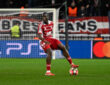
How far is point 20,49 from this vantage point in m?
20.5

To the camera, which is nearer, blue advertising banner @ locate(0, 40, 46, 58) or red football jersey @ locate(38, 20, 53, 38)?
red football jersey @ locate(38, 20, 53, 38)

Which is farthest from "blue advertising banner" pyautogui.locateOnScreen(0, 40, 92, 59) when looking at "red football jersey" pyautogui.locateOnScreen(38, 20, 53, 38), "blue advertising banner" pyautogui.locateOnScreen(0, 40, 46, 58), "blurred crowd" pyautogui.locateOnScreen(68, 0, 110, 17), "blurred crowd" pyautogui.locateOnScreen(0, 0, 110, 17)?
"red football jersey" pyautogui.locateOnScreen(38, 20, 53, 38)

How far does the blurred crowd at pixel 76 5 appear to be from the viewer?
75.0 ft

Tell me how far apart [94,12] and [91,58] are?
304 centimetres

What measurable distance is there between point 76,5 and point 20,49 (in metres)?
4.69

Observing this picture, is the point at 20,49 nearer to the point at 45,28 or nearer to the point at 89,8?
the point at 89,8

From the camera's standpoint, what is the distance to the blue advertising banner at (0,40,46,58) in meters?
20.5

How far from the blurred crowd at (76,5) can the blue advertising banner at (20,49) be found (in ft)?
7.11

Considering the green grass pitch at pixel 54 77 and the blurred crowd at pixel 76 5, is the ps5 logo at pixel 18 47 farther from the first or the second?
the green grass pitch at pixel 54 77

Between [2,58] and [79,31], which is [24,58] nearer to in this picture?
[2,58]

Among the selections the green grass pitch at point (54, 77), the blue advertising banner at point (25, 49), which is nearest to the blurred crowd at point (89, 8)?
the blue advertising banner at point (25, 49)

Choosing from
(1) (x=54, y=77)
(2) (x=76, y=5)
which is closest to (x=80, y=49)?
(2) (x=76, y=5)

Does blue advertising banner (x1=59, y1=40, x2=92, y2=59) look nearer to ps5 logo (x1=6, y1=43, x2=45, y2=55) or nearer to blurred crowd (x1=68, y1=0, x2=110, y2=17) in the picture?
ps5 logo (x1=6, y1=43, x2=45, y2=55)

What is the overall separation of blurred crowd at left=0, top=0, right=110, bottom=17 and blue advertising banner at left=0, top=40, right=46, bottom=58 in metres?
2.17
